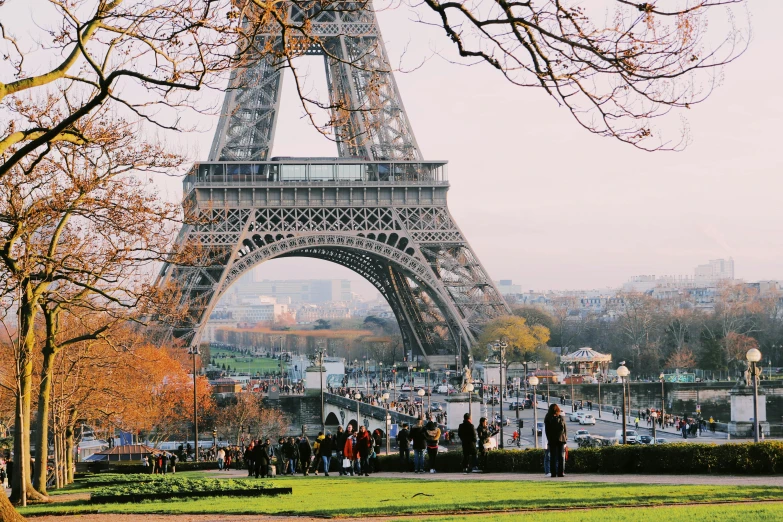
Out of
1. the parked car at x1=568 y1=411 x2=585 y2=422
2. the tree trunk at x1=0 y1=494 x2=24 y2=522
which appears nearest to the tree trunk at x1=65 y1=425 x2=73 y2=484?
the tree trunk at x1=0 y1=494 x2=24 y2=522

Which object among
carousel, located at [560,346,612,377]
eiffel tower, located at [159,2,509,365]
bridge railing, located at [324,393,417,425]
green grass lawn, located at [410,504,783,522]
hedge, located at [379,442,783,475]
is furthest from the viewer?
carousel, located at [560,346,612,377]

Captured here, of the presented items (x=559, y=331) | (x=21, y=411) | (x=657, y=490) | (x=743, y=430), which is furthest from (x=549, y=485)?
(x=559, y=331)

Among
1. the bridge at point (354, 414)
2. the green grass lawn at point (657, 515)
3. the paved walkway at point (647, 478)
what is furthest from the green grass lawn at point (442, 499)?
the bridge at point (354, 414)

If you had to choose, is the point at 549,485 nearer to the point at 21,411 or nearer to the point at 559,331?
the point at 21,411

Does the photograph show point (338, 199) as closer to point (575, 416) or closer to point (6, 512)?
point (575, 416)

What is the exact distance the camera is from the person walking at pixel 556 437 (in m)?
20.3

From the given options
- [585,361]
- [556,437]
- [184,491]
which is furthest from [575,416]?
[184,491]

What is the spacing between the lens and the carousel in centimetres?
9644

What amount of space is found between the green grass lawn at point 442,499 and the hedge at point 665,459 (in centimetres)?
329

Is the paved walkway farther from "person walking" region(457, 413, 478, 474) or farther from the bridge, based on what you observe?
the bridge

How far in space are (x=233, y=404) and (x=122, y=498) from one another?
55.5m

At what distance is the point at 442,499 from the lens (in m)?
17.1

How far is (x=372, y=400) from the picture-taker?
78312mm

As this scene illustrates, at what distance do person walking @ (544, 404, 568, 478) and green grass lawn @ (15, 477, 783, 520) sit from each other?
94 centimetres
